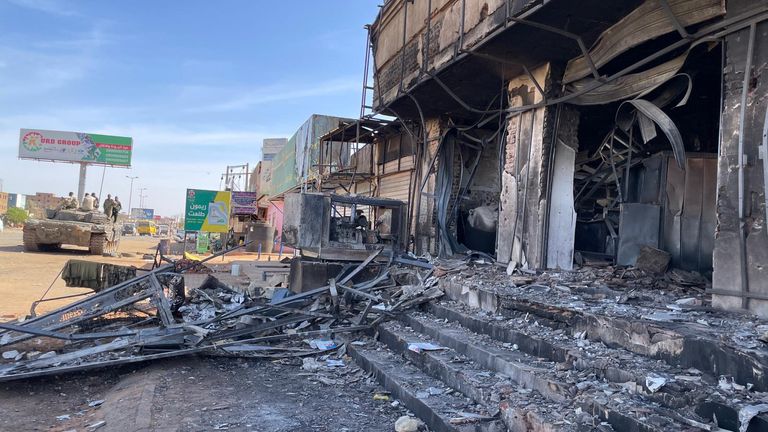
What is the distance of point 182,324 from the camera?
583 cm

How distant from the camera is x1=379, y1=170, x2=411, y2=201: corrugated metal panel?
39.0 feet

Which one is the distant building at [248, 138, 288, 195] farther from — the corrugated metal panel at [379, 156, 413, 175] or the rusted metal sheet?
the rusted metal sheet

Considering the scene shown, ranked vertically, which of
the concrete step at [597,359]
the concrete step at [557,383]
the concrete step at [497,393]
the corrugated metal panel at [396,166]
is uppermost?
the corrugated metal panel at [396,166]

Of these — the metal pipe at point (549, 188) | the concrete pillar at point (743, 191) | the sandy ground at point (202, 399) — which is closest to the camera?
the concrete pillar at point (743, 191)

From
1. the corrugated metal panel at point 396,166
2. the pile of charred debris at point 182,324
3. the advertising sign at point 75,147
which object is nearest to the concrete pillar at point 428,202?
the corrugated metal panel at point 396,166

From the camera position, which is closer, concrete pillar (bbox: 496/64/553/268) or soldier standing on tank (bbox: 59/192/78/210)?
concrete pillar (bbox: 496/64/553/268)

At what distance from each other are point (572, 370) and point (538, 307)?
109cm

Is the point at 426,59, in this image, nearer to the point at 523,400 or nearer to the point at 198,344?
the point at 198,344

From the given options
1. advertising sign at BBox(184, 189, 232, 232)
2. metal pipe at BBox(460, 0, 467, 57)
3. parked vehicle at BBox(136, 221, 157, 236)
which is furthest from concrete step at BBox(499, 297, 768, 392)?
parked vehicle at BBox(136, 221, 157, 236)

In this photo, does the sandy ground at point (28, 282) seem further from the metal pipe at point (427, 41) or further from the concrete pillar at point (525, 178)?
the concrete pillar at point (525, 178)

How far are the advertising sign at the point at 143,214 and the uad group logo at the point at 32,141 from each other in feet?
150

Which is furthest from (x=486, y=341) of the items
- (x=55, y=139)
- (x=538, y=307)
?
(x=55, y=139)

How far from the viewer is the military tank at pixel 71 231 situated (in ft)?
65.3

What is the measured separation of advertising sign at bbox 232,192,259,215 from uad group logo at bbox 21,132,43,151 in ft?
77.7
